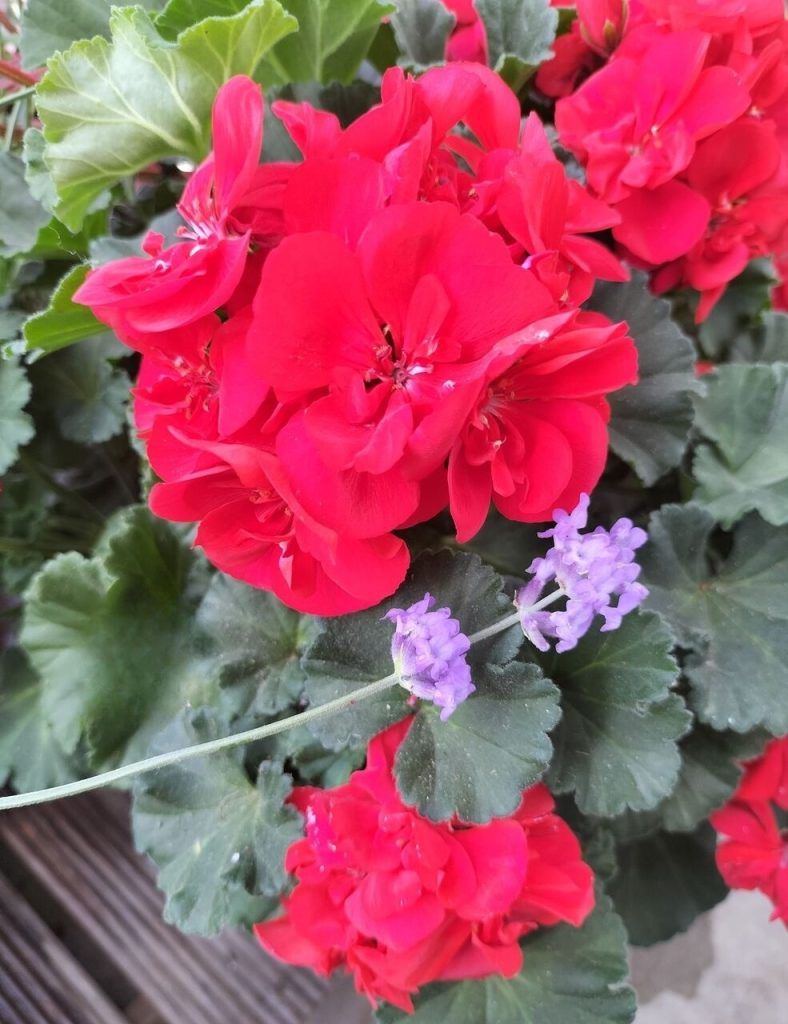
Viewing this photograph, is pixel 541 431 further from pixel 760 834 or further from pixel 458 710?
pixel 760 834

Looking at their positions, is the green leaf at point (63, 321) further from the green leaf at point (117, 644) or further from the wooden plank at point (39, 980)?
the wooden plank at point (39, 980)

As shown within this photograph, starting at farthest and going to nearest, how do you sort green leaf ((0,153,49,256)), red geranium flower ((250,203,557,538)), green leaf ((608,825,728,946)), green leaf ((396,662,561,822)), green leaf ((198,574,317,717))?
green leaf ((608,825,728,946)) < green leaf ((0,153,49,256)) < green leaf ((198,574,317,717)) < green leaf ((396,662,561,822)) < red geranium flower ((250,203,557,538))

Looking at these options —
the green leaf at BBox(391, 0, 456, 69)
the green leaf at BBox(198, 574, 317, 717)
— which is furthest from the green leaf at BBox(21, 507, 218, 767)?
the green leaf at BBox(391, 0, 456, 69)

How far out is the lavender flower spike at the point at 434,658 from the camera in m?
0.37

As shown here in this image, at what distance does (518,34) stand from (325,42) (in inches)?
5.8

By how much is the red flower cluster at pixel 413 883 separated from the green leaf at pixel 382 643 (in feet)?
0.07

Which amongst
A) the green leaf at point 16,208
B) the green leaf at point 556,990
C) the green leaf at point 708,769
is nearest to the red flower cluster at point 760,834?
the green leaf at point 708,769

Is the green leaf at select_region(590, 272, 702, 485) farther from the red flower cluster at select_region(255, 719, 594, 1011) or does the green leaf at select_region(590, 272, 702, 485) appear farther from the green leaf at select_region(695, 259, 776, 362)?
the red flower cluster at select_region(255, 719, 594, 1011)

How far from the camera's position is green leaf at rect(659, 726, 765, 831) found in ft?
2.11

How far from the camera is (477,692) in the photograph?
0.48 metres

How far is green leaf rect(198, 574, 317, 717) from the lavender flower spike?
0.63 feet

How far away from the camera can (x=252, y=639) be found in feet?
1.92

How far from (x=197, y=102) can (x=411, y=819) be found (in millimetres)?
466

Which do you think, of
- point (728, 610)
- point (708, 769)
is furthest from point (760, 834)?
point (728, 610)
